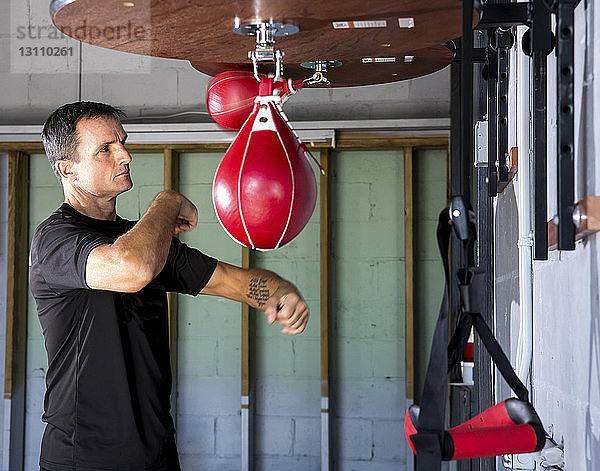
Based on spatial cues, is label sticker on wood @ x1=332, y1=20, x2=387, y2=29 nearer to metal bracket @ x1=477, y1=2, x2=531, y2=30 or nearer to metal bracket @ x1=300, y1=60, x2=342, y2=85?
metal bracket @ x1=477, y1=2, x2=531, y2=30

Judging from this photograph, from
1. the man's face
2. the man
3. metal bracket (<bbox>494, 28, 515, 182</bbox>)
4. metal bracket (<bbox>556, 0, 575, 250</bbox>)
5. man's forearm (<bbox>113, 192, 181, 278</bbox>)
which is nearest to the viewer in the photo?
metal bracket (<bbox>556, 0, 575, 250</bbox>)

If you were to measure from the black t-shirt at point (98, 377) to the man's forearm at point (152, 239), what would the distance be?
0.50 feet

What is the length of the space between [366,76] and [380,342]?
3.34 m

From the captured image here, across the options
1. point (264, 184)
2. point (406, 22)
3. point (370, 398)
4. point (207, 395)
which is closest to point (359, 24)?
point (406, 22)

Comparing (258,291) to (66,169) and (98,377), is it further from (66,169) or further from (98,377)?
(66,169)

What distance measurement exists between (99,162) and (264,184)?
80cm

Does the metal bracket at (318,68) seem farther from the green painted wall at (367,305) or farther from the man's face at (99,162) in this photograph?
the green painted wall at (367,305)

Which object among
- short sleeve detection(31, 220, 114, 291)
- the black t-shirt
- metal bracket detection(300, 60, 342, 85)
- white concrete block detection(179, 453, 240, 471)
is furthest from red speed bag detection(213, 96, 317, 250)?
white concrete block detection(179, 453, 240, 471)

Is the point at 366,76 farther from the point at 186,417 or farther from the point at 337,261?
the point at 186,417

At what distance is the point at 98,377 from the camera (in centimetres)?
209

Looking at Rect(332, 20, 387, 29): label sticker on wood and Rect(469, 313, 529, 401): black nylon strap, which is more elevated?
Rect(332, 20, 387, 29): label sticker on wood

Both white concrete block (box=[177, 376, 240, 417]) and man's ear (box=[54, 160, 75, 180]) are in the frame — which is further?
white concrete block (box=[177, 376, 240, 417])

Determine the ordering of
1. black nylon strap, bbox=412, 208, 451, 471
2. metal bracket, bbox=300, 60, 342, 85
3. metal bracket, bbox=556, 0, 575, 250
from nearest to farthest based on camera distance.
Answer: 1. black nylon strap, bbox=412, 208, 451, 471
2. metal bracket, bbox=556, 0, 575, 250
3. metal bracket, bbox=300, 60, 342, 85

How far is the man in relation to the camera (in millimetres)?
2010
